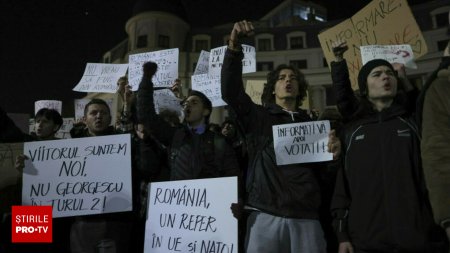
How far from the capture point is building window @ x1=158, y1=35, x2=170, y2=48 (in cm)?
3762

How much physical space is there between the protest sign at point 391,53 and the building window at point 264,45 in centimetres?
3596

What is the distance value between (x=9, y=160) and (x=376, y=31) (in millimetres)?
4319

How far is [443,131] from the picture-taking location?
7.13 feet

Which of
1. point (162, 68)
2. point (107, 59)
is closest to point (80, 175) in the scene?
point (162, 68)

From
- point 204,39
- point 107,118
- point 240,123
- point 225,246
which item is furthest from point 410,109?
point 204,39

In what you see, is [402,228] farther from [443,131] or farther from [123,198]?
[123,198]

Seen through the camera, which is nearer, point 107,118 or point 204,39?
point 107,118

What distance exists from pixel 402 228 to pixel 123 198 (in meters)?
2.32

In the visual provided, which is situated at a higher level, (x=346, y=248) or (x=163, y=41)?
(x=163, y=41)

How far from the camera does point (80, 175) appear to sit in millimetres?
3746

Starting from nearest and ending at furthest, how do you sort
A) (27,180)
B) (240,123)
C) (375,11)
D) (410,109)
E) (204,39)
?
1. (410,109)
2. (240,123)
3. (27,180)
4. (375,11)
5. (204,39)

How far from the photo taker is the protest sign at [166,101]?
18.6ft

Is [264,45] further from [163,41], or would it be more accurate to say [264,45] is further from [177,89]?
[177,89]

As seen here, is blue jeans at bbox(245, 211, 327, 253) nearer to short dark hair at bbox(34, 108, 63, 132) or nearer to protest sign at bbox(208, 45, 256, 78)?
short dark hair at bbox(34, 108, 63, 132)
